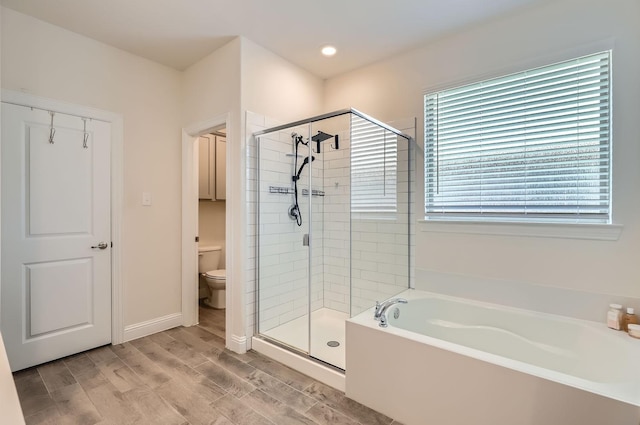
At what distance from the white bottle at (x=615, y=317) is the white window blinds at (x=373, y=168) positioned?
5.20 feet

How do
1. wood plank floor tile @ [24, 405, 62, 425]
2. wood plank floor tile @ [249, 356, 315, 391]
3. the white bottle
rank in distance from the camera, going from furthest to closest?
wood plank floor tile @ [249, 356, 315, 391] → the white bottle → wood plank floor tile @ [24, 405, 62, 425]

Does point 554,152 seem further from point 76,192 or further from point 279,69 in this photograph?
point 76,192

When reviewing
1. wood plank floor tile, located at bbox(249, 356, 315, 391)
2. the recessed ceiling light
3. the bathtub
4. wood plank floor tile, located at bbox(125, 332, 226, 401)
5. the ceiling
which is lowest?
wood plank floor tile, located at bbox(249, 356, 315, 391)

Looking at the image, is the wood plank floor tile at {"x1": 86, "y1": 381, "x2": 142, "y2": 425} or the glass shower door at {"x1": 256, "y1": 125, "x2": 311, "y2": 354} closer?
the wood plank floor tile at {"x1": 86, "y1": 381, "x2": 142, "y2": 425}

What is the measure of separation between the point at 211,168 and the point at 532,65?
347 cm

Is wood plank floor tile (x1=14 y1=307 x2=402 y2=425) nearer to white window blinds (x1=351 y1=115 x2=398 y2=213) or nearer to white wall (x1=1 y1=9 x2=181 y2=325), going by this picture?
white wall (x1=1 y1=9 x2=181 y2=325)

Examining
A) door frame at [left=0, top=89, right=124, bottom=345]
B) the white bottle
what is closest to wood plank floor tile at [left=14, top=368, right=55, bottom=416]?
door frame at [left=0, top=89, right=124, bottom=345]

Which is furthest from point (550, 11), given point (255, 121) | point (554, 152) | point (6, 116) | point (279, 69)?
point (6, 116)

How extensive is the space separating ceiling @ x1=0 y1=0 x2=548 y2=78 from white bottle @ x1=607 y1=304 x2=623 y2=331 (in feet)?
6.89

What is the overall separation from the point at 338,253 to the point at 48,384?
7.79 feet

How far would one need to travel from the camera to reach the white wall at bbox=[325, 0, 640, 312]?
1882mm

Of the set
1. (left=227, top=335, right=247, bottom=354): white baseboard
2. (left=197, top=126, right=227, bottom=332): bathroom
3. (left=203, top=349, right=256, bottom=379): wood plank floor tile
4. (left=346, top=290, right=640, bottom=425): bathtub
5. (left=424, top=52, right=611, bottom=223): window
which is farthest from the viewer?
(left=197, top=126, right=227, bottom=332): bathroom

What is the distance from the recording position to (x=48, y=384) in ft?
6.89

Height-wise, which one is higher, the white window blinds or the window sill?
the white window blinds
